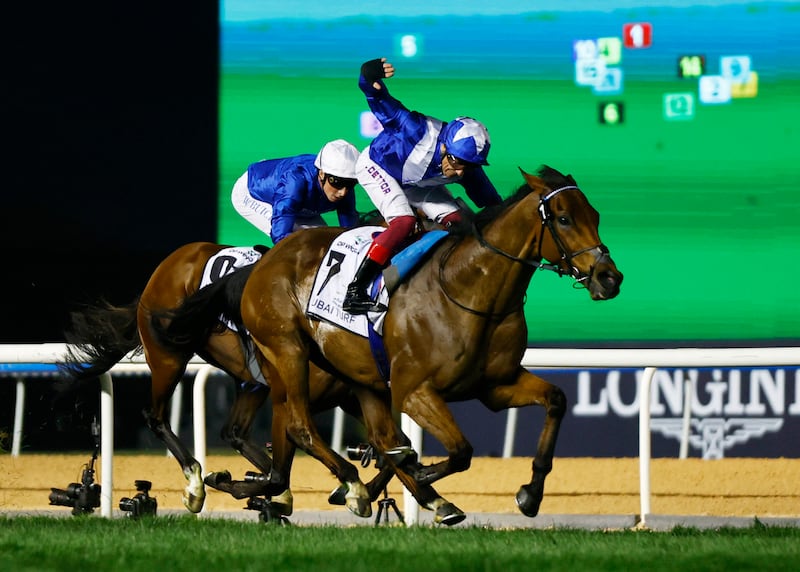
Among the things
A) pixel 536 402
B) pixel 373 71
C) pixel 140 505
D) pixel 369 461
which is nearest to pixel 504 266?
pixel 536 402

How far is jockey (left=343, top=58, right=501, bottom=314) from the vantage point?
5.19 metres

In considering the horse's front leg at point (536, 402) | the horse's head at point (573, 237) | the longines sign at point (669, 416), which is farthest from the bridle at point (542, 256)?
the longines sign at point (669, 416)

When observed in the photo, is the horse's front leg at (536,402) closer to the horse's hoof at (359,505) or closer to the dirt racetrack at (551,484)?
the horse's hoof at (359,505)

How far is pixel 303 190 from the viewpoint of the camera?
6.11m

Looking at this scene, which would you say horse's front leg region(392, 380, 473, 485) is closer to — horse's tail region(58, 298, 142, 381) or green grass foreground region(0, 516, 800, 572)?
green grass foreground region(0, 516, 800, 572)

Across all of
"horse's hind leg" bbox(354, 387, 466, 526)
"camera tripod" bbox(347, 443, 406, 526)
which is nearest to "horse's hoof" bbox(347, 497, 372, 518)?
"horse's hind leg" bbox(354, 387, 466, 526)

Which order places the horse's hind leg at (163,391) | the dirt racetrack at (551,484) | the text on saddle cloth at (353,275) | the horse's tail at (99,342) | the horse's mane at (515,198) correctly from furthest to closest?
1. the dirt racetrack at (551,484)
2. the horse's tail at (99,342)
3. the horse's hind leg at (163,391)
4. the text on saddle cloth at (353,275)
5. the horse's mane at (515,198)

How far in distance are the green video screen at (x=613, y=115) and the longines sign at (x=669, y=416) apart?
261mm

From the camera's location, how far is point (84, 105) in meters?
8.96

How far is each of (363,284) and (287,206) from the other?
99cm

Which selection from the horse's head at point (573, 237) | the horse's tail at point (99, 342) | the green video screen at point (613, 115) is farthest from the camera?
the green video screen at point (613, 115)

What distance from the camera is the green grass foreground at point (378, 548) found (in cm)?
418

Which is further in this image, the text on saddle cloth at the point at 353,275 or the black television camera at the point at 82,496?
the black television camera at the point at 82,496

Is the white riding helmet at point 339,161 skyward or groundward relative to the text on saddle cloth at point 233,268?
skyward
